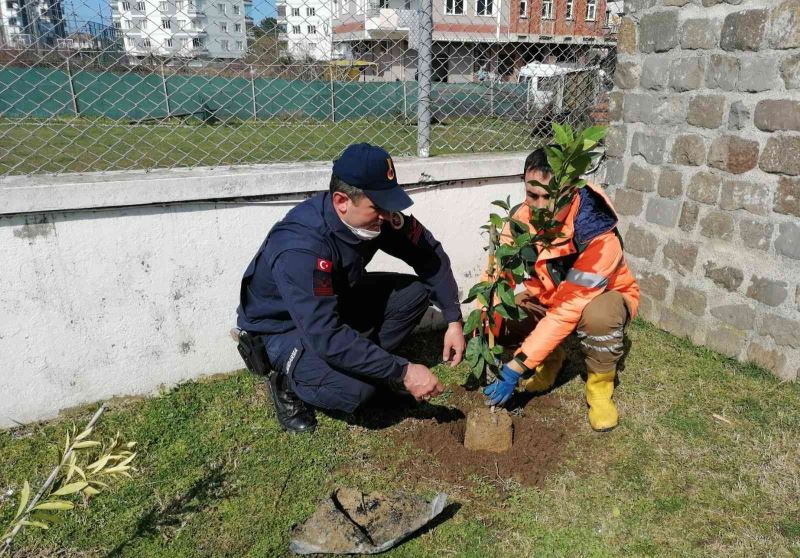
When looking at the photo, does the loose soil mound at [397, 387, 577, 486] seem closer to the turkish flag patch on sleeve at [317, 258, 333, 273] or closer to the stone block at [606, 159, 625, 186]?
the turkish flag patch on sleeve at [317, 258, 333, 273]

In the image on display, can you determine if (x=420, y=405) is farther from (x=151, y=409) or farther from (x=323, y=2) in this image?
(x=323, y=2)

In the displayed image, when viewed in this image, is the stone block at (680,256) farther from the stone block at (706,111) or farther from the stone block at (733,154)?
the stone block at (706,111)

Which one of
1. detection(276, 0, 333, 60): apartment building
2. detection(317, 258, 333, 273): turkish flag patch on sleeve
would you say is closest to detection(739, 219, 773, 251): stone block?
detection(317, 258, 333, 273): turkish flag patch on sleeve

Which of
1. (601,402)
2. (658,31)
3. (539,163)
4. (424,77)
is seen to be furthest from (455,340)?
(658,31)

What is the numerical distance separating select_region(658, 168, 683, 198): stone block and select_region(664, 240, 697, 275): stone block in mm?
333

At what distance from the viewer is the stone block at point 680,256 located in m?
4.00

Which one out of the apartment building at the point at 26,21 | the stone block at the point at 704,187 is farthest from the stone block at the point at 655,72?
the apartment building at the point at 26,21

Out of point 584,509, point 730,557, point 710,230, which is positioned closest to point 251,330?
point 584,509

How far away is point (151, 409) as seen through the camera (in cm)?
338

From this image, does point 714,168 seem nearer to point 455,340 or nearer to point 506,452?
point 455,340

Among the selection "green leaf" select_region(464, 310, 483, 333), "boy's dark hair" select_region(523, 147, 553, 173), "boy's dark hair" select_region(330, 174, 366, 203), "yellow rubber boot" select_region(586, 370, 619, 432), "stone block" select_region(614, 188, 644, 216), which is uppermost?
"boy's dark hair" select_region(523, 147, 553, 173)

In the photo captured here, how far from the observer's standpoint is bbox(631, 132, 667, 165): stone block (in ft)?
13.4

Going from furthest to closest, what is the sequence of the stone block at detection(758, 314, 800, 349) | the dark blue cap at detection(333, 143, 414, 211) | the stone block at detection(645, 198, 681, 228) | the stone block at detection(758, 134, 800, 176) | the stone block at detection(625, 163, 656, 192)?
the stone block at detection(625, 163, 656, 192), the stone block at detection(645, 198, 681, 228), the stone block at detection(758, 314, 800, 349), the stone block at detection(758, 134, 800, 176), the dark blue cap at detection(333, 143, 414, 211)

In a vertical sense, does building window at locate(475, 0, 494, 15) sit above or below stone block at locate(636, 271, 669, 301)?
above
